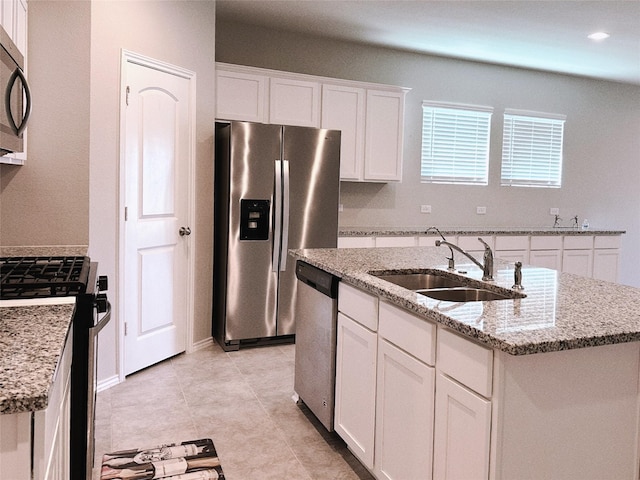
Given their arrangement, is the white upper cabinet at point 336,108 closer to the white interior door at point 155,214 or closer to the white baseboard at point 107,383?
the white interior door at point 155,214

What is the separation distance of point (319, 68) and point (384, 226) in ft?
5.80

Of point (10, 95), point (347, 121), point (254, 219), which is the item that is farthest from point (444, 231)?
point (10, 95)

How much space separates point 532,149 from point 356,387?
504cm

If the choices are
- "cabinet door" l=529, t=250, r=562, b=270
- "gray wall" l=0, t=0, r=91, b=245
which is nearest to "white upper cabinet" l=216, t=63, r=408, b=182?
"gray wall" l=0, t=0, r=91, b=245

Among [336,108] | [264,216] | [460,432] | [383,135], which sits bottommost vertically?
[460,432]

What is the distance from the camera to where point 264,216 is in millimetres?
4277

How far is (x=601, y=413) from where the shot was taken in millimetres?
1665

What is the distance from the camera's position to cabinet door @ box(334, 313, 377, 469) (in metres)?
2.30

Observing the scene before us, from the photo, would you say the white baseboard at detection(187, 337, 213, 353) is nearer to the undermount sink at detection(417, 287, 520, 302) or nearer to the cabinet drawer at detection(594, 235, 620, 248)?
the undermount sink at detection(417, 287, 520, 302)

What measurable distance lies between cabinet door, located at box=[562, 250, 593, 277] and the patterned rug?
4.65 m

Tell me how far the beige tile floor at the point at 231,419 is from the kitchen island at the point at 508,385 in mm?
509

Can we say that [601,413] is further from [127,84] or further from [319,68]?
[319,68]

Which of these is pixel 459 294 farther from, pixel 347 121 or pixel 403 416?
pixel 347 121

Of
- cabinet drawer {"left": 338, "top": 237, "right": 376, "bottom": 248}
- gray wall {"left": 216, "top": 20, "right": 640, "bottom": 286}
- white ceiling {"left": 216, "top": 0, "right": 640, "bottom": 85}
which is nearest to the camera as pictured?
white ceiling {"left": 216, "top": 0, "right": 640, "bottom": 85}
